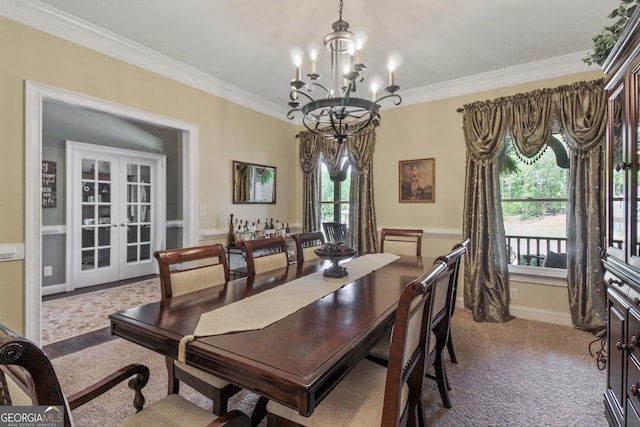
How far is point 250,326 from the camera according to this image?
128 cm

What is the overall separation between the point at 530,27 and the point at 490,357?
2.71m

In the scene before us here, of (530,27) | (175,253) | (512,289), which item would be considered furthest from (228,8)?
(512,289)

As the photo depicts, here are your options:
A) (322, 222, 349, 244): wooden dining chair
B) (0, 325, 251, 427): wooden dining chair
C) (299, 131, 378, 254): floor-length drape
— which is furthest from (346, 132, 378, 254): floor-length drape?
(0, 325, 251, 427): wooden dining chair

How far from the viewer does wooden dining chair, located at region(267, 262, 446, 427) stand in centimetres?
104

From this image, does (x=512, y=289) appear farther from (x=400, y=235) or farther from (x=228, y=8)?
(x=228, y=8)

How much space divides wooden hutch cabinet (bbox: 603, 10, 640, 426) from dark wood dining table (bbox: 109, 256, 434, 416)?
3.44 feet

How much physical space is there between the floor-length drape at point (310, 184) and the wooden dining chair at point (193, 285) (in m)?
2.69

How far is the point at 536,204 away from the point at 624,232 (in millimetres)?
2093

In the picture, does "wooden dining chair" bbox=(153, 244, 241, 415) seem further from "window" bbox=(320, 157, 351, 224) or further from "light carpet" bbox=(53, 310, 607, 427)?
"window" bbox=(320, 157, 351, 224)

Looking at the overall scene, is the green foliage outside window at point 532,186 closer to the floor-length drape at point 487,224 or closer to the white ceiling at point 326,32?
the floor-length drape at point 487,224

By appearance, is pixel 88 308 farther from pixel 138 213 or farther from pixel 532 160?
pixel 532 160

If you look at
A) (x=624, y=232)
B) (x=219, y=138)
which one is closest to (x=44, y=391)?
(x=624, y=232)

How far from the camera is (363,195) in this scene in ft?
14.0

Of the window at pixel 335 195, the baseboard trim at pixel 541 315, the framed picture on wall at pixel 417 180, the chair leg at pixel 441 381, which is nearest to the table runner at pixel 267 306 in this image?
the chair leg at pixel 441 381
